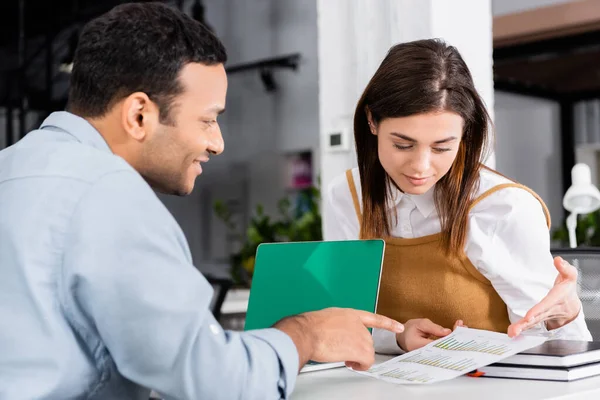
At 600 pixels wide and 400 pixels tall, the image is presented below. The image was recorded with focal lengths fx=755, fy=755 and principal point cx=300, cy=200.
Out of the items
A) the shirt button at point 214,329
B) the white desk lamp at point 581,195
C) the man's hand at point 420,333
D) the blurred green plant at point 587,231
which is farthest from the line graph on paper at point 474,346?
the blurred green plant at point 587,231

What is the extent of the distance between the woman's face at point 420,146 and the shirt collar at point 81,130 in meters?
0.69

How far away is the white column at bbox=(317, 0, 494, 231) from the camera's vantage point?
2.41 meters

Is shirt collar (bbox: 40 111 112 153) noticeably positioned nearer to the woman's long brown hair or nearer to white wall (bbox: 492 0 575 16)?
the woman's long brown hair

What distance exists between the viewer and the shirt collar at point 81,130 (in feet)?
3.44

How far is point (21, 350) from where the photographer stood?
3.00 ft

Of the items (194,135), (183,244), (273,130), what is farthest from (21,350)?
(273,130)

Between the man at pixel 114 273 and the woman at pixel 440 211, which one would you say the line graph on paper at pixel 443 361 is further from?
the man at pixel 114 273

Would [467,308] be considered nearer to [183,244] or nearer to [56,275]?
[183,244]

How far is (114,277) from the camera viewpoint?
0.90 m

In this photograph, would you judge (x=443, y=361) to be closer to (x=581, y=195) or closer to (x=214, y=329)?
(x=214, y=329)

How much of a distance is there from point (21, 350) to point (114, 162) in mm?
255

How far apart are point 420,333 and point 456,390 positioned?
318mm

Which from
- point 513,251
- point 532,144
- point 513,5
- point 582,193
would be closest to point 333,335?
point 513,251

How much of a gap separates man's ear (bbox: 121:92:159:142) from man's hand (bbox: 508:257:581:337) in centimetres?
69
